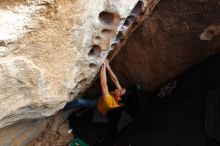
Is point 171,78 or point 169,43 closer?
point 169,43

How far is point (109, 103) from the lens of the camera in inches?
85.4

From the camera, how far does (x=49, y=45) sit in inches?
57.1

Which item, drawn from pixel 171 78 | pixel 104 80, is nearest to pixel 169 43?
pixel 171 78

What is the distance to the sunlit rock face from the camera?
4.25ft

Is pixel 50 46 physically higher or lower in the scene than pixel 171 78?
higher

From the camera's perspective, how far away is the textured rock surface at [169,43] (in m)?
1.97

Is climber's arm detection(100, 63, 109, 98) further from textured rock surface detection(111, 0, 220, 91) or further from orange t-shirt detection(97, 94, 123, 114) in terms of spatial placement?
textured rock surface detection(111, 0, 220, 91)

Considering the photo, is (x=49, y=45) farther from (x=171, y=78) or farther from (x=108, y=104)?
(x=171, y=78)

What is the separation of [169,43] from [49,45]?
0.86 metres

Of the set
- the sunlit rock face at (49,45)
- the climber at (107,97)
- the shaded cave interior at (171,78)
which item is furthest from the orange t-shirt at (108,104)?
the sunlit rock face at (49,45)

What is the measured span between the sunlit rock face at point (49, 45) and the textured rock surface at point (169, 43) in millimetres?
205

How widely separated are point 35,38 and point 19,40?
7 cm

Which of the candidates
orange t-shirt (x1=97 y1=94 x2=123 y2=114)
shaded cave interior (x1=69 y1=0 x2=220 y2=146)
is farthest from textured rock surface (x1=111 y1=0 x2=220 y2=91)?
orange t-shirt (x1=97 y1=94 x2=123 y2=114)

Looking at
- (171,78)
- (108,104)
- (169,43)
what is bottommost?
(108,104)
